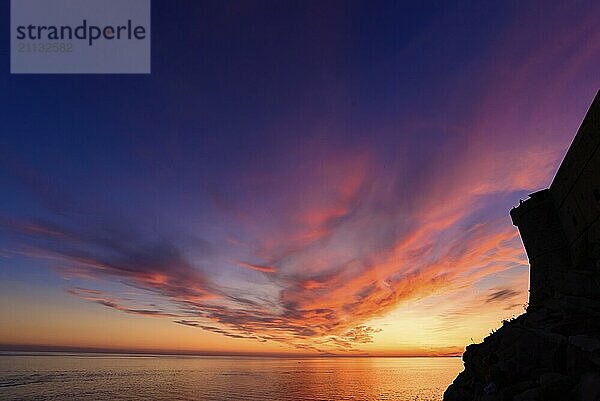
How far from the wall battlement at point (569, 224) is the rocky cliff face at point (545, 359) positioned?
2945 mm

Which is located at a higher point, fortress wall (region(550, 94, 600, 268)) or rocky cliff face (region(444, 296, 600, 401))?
fortress wall (region(550, 94, 600, 268))

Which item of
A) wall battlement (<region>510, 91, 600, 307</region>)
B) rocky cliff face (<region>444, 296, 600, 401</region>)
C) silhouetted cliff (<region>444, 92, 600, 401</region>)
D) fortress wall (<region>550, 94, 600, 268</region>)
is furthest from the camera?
fortress wall (<region>550, 94, 600, 268</region>)

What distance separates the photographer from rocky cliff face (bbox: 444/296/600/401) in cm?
1563

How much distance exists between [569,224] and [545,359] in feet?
49.8

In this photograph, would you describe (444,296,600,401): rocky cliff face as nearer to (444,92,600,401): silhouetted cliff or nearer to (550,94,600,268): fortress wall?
(444,92,600,401): silhouetted cliff

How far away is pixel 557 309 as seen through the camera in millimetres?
22406

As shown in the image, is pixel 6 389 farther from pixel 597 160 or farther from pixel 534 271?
pixel 597 160

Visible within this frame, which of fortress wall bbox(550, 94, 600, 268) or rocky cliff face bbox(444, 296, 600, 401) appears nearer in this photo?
rocky cliff face bbox(444, 296, 600, 401)

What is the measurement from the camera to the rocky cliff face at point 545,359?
15.6 metres

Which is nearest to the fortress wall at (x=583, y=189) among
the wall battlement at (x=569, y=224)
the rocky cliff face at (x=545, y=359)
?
the wall battlement at (x=569, y=224)

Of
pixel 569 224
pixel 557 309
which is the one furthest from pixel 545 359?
pixel 569 224

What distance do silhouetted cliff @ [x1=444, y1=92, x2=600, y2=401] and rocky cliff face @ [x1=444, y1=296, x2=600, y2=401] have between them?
0.04m

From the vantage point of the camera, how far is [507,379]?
19.3m

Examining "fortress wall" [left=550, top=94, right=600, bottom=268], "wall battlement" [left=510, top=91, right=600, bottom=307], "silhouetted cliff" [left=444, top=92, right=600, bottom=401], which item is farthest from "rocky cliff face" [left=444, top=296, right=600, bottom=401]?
"fortress wall" [left=550, top=94, right=600, bottom=268]
